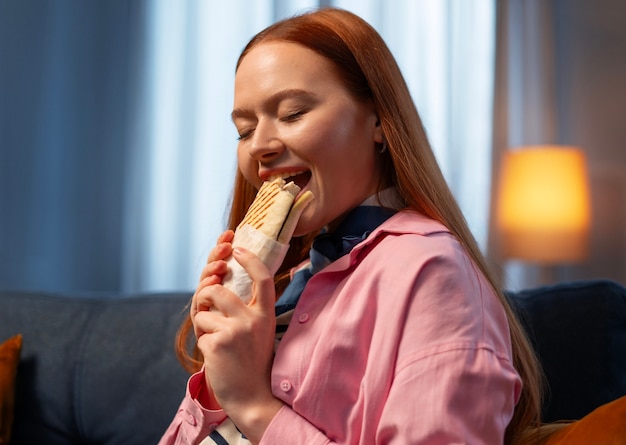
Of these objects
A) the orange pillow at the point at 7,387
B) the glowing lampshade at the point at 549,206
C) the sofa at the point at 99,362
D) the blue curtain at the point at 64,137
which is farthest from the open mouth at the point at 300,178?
the blue curtain at the point at 64,137

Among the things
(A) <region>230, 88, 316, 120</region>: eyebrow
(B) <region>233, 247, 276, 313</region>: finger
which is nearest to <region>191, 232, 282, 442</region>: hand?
(B) <region>233, 247, 276, 313</region>: finger

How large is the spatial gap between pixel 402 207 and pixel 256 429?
39cm

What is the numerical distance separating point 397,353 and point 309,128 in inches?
13.2

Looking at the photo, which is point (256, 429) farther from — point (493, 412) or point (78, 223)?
point (78, 223)

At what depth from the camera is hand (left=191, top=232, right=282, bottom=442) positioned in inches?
42.4

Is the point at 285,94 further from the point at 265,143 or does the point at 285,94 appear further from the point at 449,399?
the point at 449,399

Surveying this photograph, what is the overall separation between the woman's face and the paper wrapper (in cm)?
7

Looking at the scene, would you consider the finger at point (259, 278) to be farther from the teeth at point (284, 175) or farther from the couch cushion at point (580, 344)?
the couch cushion at point (580, 344)

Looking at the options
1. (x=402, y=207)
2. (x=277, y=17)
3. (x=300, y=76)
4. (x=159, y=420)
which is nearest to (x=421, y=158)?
(x=402, y=207)

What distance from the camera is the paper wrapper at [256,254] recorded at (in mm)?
1116

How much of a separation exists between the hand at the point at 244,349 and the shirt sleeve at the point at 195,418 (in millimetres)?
60

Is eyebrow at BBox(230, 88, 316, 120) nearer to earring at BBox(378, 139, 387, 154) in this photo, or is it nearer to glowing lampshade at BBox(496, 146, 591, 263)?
earring at BBox(378, 139, 387, 154)

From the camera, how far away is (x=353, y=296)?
42.9 inches

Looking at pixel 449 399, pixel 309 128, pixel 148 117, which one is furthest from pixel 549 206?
pixel 449 399
